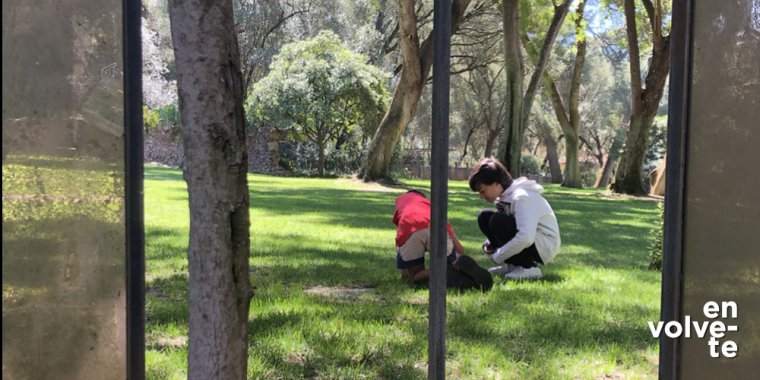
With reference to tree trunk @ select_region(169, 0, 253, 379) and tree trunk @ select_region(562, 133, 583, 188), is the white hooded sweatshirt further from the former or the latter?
tree trunk @ select_region(562, 133, 583, 188)

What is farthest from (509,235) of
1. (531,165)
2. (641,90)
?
(531,165)

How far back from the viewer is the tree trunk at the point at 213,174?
1.26 metres

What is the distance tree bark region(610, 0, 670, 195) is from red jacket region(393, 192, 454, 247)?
10.6 meters

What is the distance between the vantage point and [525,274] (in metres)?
4.13

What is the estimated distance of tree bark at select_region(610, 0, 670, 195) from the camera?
1295cm

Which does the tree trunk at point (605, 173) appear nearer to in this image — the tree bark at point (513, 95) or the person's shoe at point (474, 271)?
the tree bark at point (513, 95)

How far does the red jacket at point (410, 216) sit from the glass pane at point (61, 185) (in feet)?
7.70

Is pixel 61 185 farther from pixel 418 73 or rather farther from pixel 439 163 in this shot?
pixel 418 73

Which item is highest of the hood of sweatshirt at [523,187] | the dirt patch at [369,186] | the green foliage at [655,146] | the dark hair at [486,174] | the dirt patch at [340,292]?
the green foliage at [655,146]

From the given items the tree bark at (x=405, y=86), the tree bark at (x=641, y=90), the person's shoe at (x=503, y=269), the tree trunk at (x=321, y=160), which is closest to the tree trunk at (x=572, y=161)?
the tree bark at (x=641, y=90)

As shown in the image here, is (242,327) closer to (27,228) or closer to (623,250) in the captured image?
(27,228)

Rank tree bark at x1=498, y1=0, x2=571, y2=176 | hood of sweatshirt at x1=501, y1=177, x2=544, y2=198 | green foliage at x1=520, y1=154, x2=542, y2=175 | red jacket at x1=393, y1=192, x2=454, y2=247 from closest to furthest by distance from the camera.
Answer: red jacket at x1=393, y1=192, x2=454, y2=247, hood of sweatshirt at x1=501, y1=177, x2=544, y2=198, tree bark at x1=498, y1=0, x2=571, y2=176, green foliage at x1=520, y1=154, x2=542, y2=175

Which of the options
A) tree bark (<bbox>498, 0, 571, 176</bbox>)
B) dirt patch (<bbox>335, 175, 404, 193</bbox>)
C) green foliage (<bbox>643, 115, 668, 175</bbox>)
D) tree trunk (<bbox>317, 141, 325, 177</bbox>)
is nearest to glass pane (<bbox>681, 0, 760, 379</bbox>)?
dirt patch (<bbox>335, 175, 404, 193</bbox>)

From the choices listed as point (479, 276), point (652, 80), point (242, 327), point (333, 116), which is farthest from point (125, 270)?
point (333, 116)
